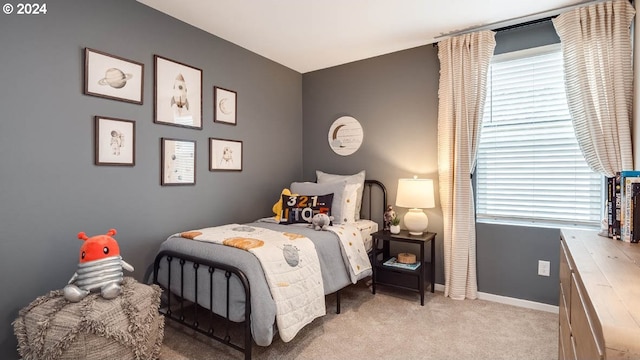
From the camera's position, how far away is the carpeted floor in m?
2.02

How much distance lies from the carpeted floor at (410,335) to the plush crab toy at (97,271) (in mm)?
618

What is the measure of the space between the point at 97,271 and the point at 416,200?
8.07 feet

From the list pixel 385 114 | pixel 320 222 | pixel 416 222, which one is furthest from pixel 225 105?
pixel 416 222

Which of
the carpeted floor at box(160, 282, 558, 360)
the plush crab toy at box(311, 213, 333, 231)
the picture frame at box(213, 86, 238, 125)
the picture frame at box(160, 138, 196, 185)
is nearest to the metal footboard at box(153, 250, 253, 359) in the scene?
the carpeted floor at box(160, 282, 558, 360)

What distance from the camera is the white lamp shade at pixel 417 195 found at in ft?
9.41

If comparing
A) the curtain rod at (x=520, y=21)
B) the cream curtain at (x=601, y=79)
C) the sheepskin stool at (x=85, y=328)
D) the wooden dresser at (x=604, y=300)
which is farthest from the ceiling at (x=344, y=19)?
the sheepskin stool at (x=85, y=328)

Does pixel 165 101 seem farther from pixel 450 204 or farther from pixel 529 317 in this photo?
pixel 529 317

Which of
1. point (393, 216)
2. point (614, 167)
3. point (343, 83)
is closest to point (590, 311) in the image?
point (614, 167)

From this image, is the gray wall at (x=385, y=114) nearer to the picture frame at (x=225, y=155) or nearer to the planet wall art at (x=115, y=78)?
the picture frame at (x=225, y=155)

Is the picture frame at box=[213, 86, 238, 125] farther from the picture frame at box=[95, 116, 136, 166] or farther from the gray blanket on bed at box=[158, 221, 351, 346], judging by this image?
the gray blanket on bed at box=[158, 221, 351, 346]

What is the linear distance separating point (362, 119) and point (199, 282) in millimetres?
2446

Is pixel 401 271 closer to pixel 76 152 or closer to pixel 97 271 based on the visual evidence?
pixel 97 271

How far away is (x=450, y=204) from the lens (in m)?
2.95

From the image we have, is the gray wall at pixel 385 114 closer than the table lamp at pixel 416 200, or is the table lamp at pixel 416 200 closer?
the table lamp at pixel 416 200
